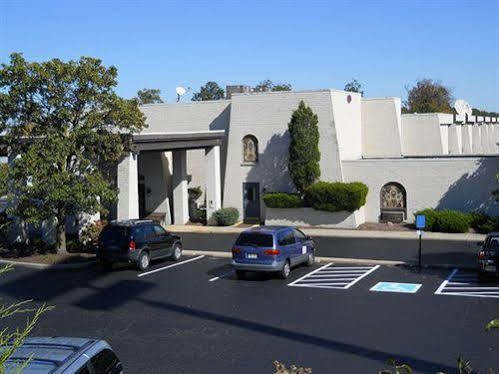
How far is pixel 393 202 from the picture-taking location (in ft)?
105

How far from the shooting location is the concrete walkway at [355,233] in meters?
27.8

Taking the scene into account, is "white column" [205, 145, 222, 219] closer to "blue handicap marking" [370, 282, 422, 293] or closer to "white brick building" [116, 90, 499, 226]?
"white brick building" [116, 90, 499, 226]

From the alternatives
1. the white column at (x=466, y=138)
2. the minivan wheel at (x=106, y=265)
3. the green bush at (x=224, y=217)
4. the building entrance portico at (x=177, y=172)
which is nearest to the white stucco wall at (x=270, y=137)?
the building entrance portico at (x=177, y=172)

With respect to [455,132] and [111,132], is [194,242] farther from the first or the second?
[455,132]

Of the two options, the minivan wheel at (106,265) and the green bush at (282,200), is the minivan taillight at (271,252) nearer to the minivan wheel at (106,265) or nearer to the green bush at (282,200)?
the minivan wheel at (106,265)

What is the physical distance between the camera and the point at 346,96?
3484 cm

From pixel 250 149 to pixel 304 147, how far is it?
3670 millimetres

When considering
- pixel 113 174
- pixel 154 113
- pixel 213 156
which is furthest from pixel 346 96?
pixel 113 174

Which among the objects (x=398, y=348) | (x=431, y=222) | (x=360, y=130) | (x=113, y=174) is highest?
(x=360, y=130)

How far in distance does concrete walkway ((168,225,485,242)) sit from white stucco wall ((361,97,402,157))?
888 centimetres

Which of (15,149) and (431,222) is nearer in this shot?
(15,149)

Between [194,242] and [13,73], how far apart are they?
33.8 feet

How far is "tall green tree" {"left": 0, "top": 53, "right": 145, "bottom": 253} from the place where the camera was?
22422 mm

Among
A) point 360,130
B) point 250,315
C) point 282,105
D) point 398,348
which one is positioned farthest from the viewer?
point 360,130
